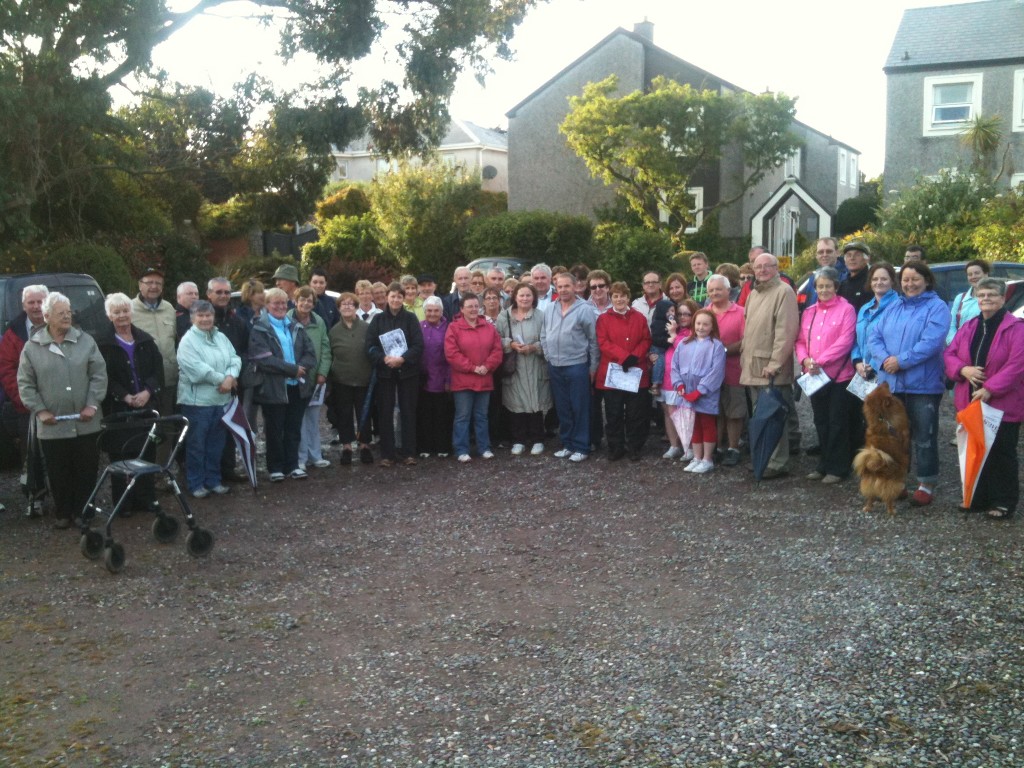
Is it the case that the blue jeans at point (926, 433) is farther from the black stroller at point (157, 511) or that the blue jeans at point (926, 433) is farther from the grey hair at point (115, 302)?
the grey hair at point (115, 302)

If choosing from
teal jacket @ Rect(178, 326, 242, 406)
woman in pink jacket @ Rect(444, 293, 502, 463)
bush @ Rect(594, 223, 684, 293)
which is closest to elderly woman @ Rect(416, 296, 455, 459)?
woman in pink jacket @ Rect(444, 293, 502, 463)

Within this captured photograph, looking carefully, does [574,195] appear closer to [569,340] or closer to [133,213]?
[133,213]

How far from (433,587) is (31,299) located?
4.78 meters

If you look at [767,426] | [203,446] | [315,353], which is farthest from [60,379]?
[767,426]

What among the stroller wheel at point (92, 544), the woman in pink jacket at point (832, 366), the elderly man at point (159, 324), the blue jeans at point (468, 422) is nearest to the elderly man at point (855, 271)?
the woman in pink jacket at point (832, 366)

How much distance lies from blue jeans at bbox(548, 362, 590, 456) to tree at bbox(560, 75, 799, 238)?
22.4m

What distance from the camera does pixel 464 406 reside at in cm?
1135

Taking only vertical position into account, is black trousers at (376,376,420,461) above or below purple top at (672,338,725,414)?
below

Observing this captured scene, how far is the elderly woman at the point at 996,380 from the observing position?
8.05 metres

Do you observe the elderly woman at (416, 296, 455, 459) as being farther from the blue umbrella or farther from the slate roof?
the slate roof

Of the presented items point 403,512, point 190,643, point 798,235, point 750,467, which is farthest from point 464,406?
point 798,235

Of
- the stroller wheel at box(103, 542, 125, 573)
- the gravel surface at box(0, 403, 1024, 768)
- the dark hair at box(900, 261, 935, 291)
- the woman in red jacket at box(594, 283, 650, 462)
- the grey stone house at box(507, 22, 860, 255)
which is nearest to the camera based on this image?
the gravel surface at box(0, 403, 1024, 768)

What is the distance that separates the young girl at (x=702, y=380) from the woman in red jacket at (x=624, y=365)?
529 mm

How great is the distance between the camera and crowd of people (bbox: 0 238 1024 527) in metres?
8.49
